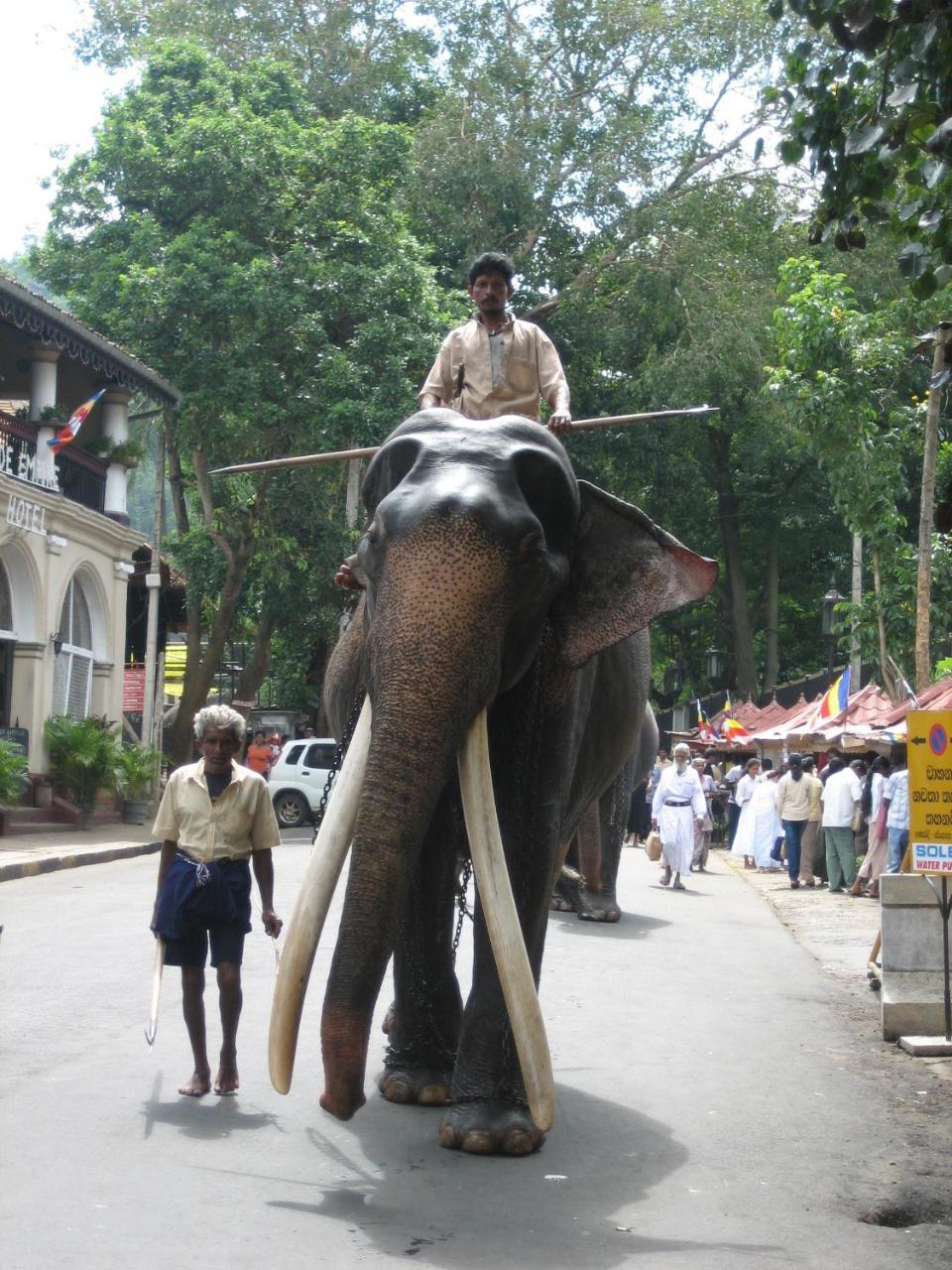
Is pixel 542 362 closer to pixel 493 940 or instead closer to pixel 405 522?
pixel 405 522

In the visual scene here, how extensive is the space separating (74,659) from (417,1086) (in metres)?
24.6

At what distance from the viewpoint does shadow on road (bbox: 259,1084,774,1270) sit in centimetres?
480

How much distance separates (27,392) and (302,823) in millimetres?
8960

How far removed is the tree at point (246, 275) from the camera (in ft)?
92.4

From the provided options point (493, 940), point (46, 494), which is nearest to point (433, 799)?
point (493, 940)

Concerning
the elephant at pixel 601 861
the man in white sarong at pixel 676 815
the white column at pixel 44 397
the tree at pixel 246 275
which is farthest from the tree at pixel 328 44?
the elephant at pixel 601 861

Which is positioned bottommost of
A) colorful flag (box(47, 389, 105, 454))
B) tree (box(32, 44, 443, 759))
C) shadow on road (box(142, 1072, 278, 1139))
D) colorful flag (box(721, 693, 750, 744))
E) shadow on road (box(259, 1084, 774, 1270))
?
shadow on road (box(259, 1084, 774, 1270))

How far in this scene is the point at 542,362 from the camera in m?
7.27

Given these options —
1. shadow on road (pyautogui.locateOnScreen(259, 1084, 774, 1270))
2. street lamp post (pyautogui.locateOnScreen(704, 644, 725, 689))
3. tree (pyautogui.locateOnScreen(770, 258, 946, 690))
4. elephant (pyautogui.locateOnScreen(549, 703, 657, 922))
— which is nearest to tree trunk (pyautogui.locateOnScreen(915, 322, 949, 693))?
tree (pyautogui.locateOnScreen(770, 258, 946, 690))

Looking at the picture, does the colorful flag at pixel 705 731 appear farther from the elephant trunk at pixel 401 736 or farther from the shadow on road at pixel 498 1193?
the elephant trunk at pixel 401 736

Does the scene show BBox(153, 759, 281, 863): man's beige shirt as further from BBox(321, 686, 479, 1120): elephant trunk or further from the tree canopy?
the tree canopy

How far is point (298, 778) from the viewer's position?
98.8ft

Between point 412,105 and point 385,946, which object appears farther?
point 412,105

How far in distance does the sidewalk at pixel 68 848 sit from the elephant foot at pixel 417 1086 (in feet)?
37.0
